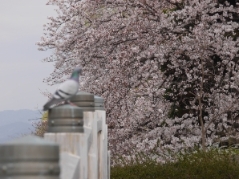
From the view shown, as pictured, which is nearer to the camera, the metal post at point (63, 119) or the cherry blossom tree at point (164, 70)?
the metal post at point (63, 119)

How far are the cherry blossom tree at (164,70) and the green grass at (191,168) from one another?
3.23ft

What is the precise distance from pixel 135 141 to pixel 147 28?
2262mm

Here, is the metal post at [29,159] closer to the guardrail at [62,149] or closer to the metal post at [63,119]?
the guardrail at [62,149]

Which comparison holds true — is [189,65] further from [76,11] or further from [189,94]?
[76,11]

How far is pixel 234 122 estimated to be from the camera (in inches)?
512

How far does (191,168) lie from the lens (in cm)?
1098

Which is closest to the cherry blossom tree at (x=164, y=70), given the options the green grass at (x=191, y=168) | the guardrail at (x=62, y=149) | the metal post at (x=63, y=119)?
the green grass at (x=191, y=168)

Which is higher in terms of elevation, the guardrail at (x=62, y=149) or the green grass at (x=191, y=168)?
the guardrail at (x=62, y=149)

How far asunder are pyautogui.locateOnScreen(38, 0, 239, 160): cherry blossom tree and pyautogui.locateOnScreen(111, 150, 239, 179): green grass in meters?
0.98

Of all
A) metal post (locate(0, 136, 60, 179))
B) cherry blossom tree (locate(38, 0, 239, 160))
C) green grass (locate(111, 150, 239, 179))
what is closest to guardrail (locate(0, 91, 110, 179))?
metal post (locate(0, 136, 60, 179))

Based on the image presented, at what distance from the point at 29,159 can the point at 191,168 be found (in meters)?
8.85

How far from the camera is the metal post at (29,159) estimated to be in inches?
90.4

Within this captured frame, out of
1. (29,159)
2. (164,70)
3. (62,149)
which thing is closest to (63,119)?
(62,149)

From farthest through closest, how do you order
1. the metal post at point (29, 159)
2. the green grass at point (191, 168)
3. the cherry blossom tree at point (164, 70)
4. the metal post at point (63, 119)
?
the cherry blossom tree at point (164, 70) → the green grass at point (191, 168) → the metal post at point (63, 119) → the metal post at point (29, 159)
